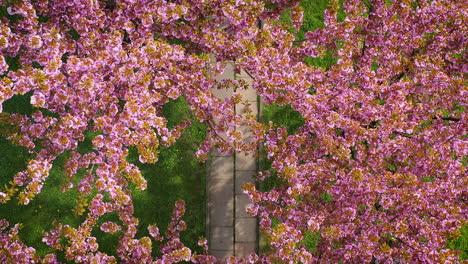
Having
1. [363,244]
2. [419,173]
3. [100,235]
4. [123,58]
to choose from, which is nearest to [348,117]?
[419,173]

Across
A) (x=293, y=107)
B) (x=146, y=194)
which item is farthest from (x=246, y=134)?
(x=146, y=194)

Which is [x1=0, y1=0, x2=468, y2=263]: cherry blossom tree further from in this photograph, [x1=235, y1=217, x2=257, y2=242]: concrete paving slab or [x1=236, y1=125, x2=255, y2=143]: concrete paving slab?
[x1=236, y1=125, x2=255, y2=143]: concrete paving slab

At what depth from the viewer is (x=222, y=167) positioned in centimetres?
1030

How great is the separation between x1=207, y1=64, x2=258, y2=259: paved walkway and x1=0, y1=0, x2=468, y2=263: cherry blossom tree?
1.85m

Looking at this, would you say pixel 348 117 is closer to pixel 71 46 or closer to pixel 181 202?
pixel 181 202

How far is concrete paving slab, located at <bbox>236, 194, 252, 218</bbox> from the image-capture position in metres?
10.2

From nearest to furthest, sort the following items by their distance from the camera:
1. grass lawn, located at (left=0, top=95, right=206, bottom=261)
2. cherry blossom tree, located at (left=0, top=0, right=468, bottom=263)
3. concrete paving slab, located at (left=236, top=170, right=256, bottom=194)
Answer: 1. cherry blossom tree, located at (left=0, top=0, right=468, bottom=263)
2. grass lawn, located at (left=0, top=95, right=206, bottom=261)
3. concrete paving slab, located at (left=236, top=170, right=256, bottom=194)

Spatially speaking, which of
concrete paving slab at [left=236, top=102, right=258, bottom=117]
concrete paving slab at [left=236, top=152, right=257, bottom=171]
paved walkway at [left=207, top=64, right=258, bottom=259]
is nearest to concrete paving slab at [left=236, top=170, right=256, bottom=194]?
paved walkway at [left=207, top=64, right=258, bottom=259]

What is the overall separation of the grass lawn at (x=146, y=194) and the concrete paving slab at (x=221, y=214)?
0.25m

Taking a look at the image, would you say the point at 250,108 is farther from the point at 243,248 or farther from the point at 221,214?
the point at 243,248

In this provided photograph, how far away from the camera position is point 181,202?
354 inches

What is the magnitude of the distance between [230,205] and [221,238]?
0.88 meters

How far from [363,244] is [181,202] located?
4.06 meters

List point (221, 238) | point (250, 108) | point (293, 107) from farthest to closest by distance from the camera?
point (250, 108)
point (221, 238)
point (293, 107)
